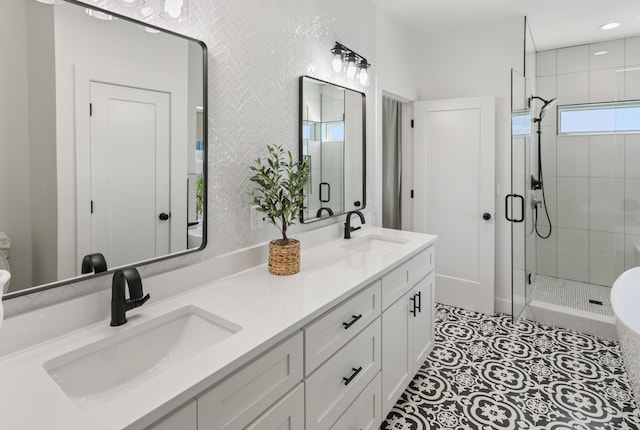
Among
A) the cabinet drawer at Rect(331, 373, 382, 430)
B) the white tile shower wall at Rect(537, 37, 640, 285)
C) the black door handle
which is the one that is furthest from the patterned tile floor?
the white tile shower wall at Rect(537, 37, 640, 285)

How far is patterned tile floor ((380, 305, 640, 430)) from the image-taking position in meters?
1.95

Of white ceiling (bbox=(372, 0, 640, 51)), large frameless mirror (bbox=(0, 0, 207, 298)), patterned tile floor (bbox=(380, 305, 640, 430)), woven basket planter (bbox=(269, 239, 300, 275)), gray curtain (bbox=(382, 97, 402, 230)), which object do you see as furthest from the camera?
gray curtain (bbox=(382, 97, 402, 230))

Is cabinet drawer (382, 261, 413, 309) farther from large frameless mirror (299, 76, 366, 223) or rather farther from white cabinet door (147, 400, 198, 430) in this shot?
white cabinet door (147, 400, 198, 430)

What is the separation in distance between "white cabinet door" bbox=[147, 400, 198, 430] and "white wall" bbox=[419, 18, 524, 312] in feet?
10.4

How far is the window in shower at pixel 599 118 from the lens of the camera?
10.8 feet

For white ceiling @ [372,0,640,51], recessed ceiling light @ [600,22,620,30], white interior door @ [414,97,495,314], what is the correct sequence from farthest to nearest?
white interior door @ [414,97,495,314] → recessed ceiling light @ [600,22,620,30] → white ceiling @ [372,0,640,51]

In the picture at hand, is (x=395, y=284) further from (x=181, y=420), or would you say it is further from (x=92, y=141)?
(x=92, y=141)

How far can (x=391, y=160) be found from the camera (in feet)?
12.6

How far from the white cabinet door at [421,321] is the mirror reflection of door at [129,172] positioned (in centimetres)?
143

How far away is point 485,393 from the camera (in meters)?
2.18

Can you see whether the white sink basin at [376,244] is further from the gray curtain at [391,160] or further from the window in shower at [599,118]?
the window in shower at [599,118]

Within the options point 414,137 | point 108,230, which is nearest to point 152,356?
point 108,230

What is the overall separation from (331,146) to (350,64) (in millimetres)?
621

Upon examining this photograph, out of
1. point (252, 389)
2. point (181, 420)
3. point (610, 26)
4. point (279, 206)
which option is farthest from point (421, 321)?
point (610, 26)
